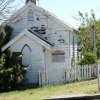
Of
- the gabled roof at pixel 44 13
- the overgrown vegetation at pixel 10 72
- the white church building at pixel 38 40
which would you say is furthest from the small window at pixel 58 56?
the overgrown vegetation at pixel 10 72

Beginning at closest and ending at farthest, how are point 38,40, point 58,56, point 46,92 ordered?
1. point 46,92
2. point 38,40
3. point 58,56

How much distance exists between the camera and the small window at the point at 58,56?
27031 millimetres

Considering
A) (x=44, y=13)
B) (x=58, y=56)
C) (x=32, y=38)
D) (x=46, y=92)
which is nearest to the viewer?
(x=46, y=92)

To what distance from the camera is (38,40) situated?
→ 84.0 feet

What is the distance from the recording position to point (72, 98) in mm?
13867

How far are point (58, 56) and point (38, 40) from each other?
7.53 feet

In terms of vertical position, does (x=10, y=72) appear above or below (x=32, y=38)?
below

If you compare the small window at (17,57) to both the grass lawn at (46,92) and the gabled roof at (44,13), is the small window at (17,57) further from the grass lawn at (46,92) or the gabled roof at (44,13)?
the grass lawn at (46,92)

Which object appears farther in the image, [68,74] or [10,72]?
[68,74]

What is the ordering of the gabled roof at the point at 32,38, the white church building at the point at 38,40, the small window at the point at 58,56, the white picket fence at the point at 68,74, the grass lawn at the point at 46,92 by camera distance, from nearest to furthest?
the grass lawn at the point at 46,92 < the white picket fence at the point at 68,74 < the gabled roof at the point at 32,38 < the white church building at the point at 38,40 < the small window at the point at 58,56

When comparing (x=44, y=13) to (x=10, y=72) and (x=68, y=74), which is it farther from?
(x=10, y=72)

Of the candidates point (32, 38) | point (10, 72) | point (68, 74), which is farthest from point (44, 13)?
point (10, 72)

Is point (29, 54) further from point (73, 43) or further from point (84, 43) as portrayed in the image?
point (84, 43)

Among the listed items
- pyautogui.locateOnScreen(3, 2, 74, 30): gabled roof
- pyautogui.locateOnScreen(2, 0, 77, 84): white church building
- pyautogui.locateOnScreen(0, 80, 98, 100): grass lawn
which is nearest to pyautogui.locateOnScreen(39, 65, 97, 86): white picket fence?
pyautogui.locateOnScreen(2, 0, 77, 84): white church building
